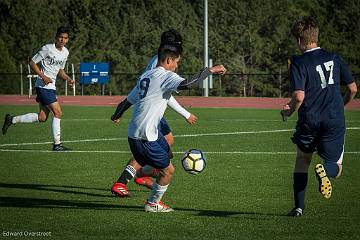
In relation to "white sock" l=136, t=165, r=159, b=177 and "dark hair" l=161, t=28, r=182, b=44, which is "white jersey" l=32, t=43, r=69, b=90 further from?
"dark hair" l=161, t=28, r=182, b=44

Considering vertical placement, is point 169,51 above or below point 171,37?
below

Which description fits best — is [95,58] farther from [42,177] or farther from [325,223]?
[325,223]

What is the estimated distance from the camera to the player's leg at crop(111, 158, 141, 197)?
37.9 feet

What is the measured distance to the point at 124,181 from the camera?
460 inches

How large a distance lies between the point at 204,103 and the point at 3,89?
16.0 meters

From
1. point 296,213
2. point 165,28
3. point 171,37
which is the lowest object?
point 296,213

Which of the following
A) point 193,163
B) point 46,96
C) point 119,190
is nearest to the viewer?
point 193,163

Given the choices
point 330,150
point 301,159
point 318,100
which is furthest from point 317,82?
point 301,159

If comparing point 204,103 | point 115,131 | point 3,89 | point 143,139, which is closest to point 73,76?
point 3,89

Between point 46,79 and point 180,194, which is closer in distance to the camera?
point 180,194

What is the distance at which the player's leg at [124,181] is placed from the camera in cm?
1154

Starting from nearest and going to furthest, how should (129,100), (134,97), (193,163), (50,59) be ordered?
1. (134,97)
2. (129,100)
3. (193,163)
4. (50,59)

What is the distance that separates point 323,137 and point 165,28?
49708 millimetres

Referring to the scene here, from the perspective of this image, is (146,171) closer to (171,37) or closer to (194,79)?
(171,37)
